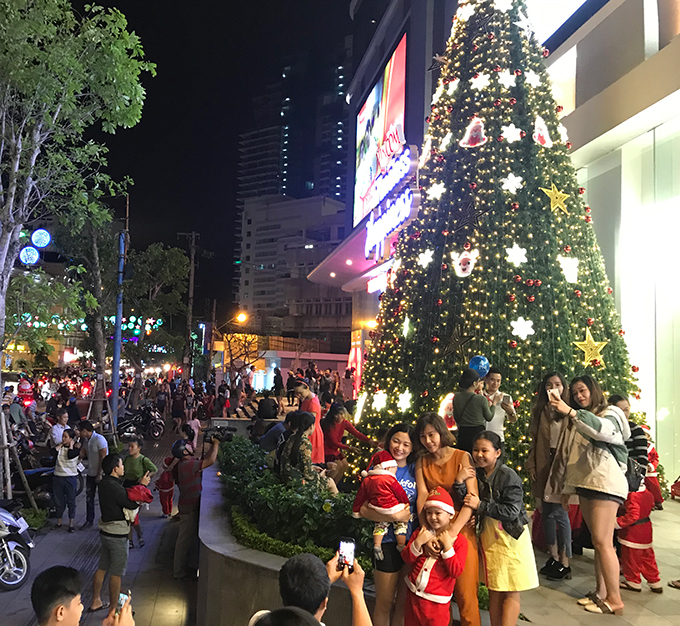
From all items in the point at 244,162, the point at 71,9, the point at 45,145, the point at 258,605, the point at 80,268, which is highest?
the point at 244,162

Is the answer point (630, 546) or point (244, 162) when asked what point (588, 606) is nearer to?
point (630, 546)

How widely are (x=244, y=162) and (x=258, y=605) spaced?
150495mm

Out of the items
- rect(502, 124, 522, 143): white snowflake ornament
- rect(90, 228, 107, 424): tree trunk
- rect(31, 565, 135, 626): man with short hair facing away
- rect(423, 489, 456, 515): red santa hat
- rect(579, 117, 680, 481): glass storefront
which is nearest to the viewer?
rect(31, 565, 135, 626): man with short hair facing away

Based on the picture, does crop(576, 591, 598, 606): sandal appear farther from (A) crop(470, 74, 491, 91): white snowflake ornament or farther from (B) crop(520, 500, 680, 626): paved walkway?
(A) crop(470, 74, 491, 91): white snowflake ornament

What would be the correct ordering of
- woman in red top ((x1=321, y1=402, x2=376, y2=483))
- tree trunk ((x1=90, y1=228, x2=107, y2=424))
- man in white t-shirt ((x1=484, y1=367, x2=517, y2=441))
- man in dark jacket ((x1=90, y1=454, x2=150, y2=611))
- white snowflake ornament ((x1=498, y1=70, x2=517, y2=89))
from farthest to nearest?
tree trunk ((x1=90, y1=228, x2=107, y2=424)) < woman in red top ((x1=321, y1=402, x2=376, y2=483)) < white snowflake ornament ((x1=498, y1=70, x2=517, y2=89)) < man in white t-shirt ((x1=484, y1=367, x2=517, y2=441)) < man in dark jacket ((x1=90, y1=454, x2=150, y2=611))

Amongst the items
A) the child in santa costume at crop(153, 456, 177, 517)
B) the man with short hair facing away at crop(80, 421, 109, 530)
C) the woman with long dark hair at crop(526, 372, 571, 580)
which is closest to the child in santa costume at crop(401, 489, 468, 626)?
the woman with long dark hair at crop(526, 372, 571, 580)

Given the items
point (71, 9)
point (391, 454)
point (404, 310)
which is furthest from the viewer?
point (71, 9)

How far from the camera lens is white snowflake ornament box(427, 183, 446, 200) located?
810cm

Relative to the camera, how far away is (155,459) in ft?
50.3

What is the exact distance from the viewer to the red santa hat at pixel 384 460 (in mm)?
3758

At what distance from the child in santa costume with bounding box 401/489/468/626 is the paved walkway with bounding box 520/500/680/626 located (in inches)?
47.8

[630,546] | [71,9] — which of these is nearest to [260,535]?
[630,546]

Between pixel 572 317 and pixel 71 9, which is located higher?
pixel 71 9

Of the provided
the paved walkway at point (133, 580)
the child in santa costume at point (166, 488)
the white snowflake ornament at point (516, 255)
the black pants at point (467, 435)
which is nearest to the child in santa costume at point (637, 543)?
the black pants at point (467, 435)
